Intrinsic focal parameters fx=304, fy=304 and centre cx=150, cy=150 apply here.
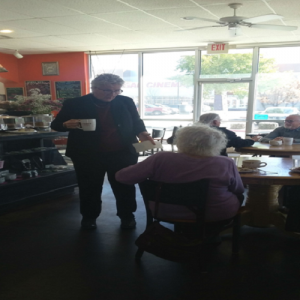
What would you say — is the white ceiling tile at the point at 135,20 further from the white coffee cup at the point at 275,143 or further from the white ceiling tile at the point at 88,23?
the white coffee cup at the point at 275,143

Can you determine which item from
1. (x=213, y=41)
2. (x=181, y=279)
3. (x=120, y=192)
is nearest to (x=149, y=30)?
(x=213, y=41)

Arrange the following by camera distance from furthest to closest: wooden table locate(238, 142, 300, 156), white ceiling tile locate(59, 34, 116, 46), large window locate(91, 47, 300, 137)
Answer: large window locate(91, 47, 300, 137), white ceiling tile locate(59, 34, 116, 46), wooden table locate(238, 142, 300, 156)

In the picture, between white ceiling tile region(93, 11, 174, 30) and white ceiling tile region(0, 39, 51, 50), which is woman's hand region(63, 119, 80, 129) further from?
white ceiling tile region(0, 39, 51, 50)

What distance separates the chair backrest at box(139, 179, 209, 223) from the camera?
1.87 m

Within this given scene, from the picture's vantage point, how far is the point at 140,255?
240 cm

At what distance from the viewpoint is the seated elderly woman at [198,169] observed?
1.94 m

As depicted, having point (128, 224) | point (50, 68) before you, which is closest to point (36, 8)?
point (128, 224)

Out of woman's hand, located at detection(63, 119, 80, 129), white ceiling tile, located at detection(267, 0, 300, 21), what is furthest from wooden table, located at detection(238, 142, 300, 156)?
white ceiling tile, located at detection(267, 0, 300, 21)

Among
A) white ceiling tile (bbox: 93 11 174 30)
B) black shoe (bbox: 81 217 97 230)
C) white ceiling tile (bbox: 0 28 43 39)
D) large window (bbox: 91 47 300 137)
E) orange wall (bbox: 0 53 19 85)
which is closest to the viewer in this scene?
black shoe (bbox: 81 217 97 230)

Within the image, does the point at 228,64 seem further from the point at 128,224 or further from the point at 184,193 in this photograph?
the point at 184,193

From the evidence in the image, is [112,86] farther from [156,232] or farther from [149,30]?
[149,30]

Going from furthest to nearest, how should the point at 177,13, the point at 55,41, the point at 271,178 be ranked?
the point at 55,41 → the point at 177,13 → the point at 271,178

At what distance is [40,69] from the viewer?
30.1 ft

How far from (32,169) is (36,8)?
2.57 m
